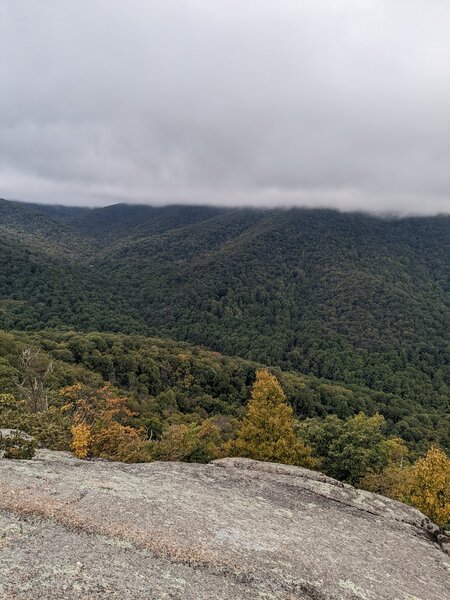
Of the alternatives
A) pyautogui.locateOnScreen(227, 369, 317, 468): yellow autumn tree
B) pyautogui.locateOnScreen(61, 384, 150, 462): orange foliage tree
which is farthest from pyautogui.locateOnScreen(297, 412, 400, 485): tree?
pyautogui.locateOnScreen(61, 384, 150, 462): orange foliage tree

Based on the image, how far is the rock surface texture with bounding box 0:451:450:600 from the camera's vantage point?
27.0 ft

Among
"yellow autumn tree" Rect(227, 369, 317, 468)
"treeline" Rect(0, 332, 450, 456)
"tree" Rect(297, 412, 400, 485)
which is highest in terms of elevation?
"yellow autumn tree" Rect(227, 369, 317, 468)

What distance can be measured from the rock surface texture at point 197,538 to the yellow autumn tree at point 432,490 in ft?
23.9

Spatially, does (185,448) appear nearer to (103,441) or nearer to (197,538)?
(103,441)

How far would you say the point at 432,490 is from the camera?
21562mm

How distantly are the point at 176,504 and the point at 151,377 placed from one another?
104 metres

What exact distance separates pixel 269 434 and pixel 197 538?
17.8 metres

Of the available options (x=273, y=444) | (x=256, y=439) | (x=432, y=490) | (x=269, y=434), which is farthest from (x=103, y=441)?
(x=432, y=490)

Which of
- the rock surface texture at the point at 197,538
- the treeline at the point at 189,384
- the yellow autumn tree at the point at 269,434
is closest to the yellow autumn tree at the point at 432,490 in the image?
the yellow autumn tree at the point at 269,434

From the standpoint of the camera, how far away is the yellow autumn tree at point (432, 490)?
2088 cm

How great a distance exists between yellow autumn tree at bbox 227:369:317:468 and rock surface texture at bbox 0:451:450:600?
442 inches

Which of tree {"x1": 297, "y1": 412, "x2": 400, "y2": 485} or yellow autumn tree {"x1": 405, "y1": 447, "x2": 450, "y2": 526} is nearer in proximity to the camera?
yellow autumn tree {"x1": 405, "y1": 447, "x2": 450, "y2": 526}

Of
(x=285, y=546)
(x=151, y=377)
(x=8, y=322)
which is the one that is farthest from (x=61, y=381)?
(x=8, y=322)

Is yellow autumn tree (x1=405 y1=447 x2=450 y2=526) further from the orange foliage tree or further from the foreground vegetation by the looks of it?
the orange foliage tree
